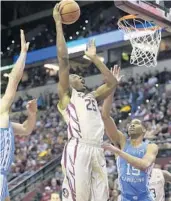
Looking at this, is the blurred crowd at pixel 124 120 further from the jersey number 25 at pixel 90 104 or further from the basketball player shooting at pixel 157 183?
the jersey number 25 at pixel 90 104

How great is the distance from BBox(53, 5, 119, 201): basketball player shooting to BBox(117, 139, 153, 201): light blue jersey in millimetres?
721

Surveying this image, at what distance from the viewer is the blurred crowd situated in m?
14.3

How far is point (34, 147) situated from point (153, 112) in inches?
→ 168

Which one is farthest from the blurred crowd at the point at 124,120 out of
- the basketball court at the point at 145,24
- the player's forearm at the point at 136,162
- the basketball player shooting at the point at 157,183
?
the player's forearm at the point at 136,162

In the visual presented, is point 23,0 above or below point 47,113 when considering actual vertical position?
above

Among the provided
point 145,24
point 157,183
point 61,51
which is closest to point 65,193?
point 61,51

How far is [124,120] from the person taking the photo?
55.5ft

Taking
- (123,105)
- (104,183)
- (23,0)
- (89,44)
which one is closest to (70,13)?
(89,44)

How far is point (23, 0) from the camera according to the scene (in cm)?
2692

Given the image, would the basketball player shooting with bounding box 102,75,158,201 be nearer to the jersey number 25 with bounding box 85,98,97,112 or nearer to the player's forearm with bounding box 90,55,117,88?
the player's forearm with bounding box 90,55,117,88

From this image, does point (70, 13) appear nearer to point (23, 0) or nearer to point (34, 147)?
point (34, 147)

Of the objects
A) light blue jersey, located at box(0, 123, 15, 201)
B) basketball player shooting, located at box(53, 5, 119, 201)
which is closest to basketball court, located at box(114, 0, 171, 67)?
basketball player shooting, located at box(53, 5, 119, 201)

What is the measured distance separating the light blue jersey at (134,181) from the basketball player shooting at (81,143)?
0.72 metres

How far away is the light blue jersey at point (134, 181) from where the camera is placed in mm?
5324
